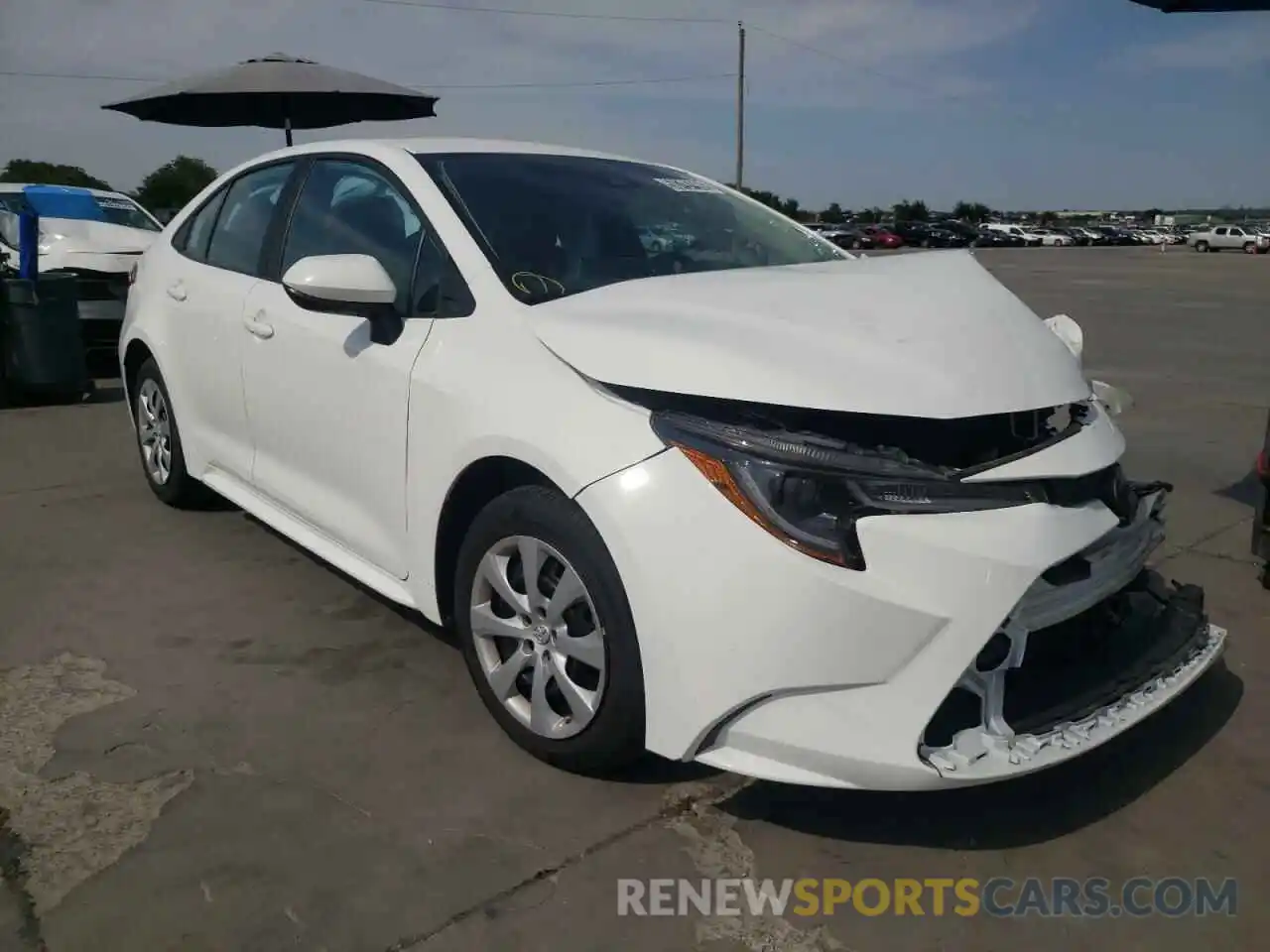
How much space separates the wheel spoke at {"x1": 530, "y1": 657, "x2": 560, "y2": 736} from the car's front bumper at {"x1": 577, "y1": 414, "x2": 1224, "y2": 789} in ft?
1.21

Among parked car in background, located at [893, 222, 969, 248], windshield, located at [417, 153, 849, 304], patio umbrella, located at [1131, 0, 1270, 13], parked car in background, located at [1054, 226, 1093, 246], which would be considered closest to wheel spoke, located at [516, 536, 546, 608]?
windshield, located at [417, 153, 849, 304]

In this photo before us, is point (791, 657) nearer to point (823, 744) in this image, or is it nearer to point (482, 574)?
point (823, 744)

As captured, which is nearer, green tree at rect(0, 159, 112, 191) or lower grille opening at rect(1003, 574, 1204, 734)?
lower grille opening at rect(1003, 574, 1204, 734)

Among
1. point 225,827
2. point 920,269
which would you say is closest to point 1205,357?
point 920,269

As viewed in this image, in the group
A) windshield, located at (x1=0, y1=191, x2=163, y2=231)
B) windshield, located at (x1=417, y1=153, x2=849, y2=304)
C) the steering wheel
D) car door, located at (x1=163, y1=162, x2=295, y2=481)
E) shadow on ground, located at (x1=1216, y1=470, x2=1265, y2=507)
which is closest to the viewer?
windshield, located at (x1=417, y1=153, x2=849, y2=304)

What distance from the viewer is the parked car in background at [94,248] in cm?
909

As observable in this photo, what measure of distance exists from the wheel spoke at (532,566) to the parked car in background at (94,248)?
6.92m

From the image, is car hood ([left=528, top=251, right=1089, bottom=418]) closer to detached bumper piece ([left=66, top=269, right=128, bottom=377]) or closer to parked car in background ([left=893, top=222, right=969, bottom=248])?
detached bumper piece ([left=66, top=269, right=128, bottom=377])

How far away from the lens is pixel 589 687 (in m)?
2.59

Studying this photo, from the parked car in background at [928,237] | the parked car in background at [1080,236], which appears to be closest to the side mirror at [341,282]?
the parked car in background at [928,237]

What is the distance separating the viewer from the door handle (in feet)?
11.9

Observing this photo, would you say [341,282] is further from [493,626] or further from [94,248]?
[94,248]

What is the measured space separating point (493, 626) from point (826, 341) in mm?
1096

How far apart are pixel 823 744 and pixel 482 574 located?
989mm
